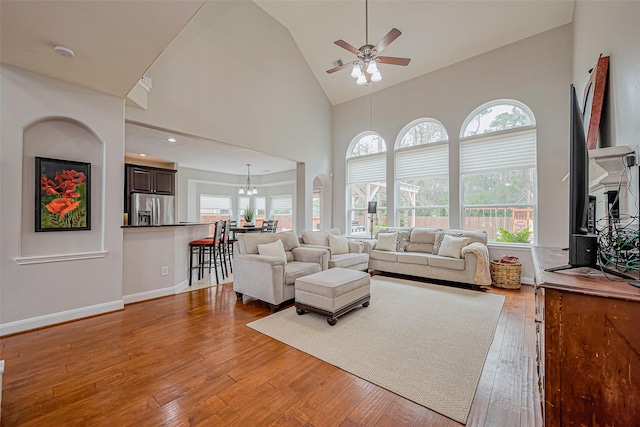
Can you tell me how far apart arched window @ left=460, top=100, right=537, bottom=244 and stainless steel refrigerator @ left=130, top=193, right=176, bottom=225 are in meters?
6.62

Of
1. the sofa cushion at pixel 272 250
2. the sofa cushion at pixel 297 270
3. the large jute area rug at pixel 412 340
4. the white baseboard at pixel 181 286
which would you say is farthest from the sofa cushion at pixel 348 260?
the white baseboard at pixel 181 286

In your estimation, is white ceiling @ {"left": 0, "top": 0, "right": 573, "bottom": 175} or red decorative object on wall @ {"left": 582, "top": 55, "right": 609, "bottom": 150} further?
red decorative object on wall @ {"left": 582, "top": 55, "right": 609, "bottom": 150}

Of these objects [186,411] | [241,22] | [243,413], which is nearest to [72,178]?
[186,411]

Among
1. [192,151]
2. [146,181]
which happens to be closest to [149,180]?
[146,181]

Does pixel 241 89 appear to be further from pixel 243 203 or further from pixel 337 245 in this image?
pixel 243 203

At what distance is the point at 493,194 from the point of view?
16.3 ft

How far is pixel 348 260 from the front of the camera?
4641 millimetres

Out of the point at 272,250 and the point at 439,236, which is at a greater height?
the point at 439,236

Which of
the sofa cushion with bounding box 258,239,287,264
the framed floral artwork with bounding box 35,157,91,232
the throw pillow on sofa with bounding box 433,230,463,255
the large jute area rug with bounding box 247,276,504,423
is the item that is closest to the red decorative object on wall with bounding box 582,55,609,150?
the large jute area rug with bounding box 247,276,504,423

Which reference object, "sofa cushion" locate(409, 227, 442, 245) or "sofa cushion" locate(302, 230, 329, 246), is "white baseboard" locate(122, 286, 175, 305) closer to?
"sofa cushion" locate(302, 230, 329, 246)

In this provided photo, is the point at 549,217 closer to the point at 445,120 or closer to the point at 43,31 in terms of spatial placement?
the point at 445,120

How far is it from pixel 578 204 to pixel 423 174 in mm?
4421

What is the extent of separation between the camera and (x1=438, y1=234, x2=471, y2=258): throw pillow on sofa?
14.5ft

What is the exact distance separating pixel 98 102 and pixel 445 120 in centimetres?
574
